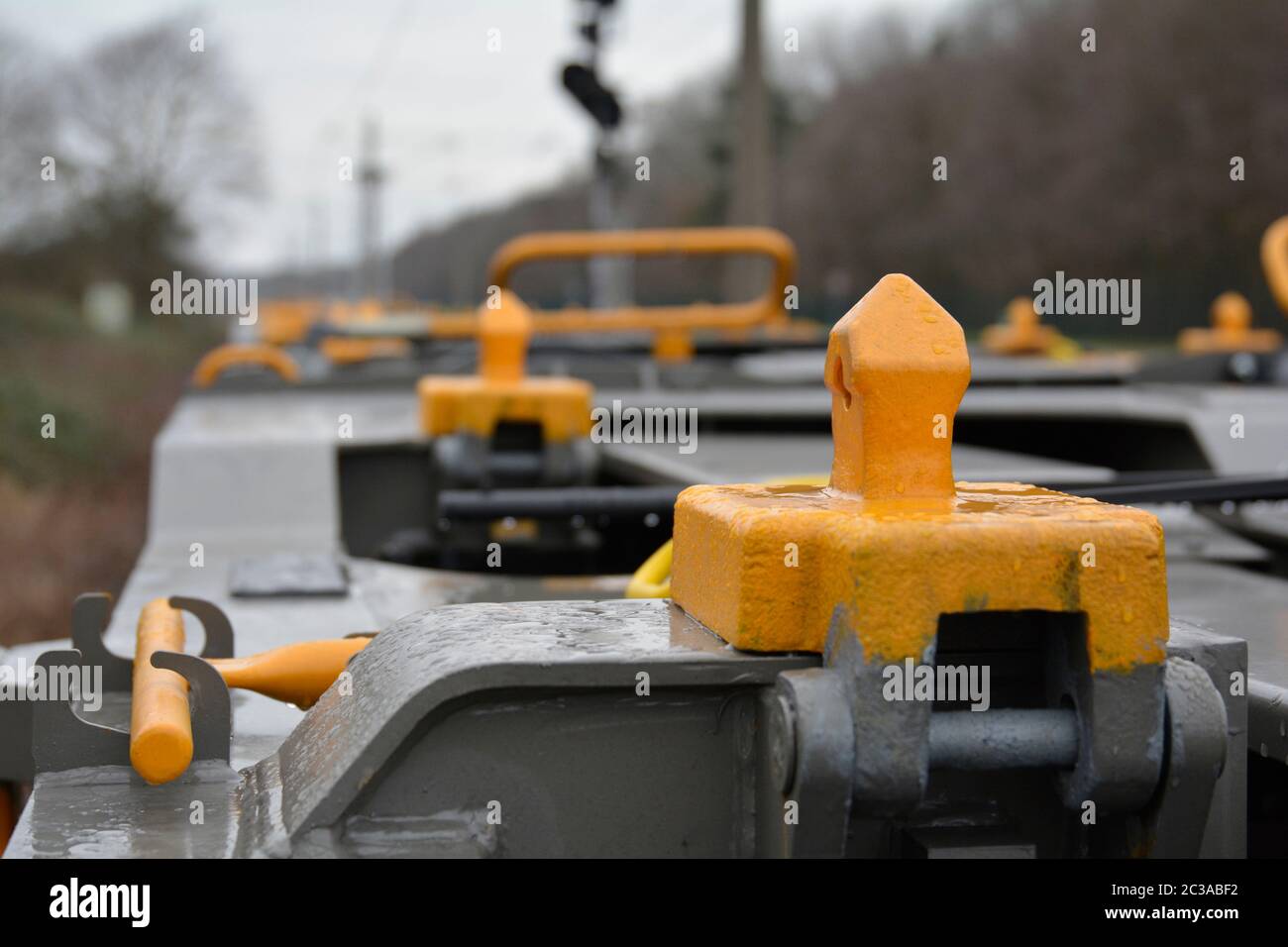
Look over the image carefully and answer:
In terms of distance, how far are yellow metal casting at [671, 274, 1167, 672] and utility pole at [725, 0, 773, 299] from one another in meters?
24.0

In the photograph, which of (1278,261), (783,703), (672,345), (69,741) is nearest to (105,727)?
(69,741)

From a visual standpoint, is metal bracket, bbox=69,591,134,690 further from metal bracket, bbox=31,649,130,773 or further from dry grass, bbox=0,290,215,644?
dry grass, bbox=0,290,215,644

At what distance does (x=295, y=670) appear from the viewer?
251 cm

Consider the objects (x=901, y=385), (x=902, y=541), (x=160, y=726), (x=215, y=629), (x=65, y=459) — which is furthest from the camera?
(x=65, y=459)

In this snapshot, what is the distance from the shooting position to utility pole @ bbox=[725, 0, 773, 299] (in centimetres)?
2523

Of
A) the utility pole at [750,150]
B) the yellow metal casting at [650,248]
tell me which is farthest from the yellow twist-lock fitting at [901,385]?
the utility pole at [750,150]

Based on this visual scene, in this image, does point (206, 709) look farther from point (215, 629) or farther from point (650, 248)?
point (650, 248)

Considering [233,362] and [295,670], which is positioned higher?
[233,362]

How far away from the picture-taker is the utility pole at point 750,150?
25234 millimetres

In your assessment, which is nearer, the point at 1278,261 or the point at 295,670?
the point at 295,670

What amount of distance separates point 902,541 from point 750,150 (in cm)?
2540

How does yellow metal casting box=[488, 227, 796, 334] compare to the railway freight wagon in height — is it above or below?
above

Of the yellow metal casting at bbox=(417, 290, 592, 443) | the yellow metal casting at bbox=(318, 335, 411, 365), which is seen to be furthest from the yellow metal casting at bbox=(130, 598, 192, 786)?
the yellow metal casting at bbox=(318, 335, 411, 365)
